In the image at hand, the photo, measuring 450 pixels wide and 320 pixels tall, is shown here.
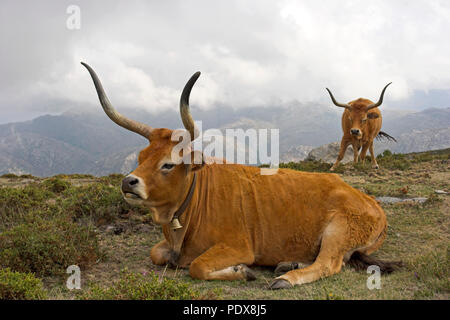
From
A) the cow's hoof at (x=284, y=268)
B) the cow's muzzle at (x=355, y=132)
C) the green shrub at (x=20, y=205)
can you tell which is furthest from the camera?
the cow's muzzle at (x=355, y=132)

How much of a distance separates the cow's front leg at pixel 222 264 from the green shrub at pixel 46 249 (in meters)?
1.92

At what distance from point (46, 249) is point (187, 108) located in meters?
3.11

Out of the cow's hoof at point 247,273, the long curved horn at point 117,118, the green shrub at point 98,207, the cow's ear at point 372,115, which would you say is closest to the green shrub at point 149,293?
the cow's hoof at point 247,273

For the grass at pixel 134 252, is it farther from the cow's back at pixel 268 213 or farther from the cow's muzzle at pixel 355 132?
the cow's muzzle at pixel 355 132

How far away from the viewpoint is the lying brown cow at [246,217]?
16.0ft

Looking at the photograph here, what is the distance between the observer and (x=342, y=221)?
5.28 m

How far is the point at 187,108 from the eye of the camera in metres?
4.69

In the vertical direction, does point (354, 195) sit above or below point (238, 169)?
below

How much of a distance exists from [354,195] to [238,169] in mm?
1884

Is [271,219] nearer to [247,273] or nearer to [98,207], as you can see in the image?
[247,273]

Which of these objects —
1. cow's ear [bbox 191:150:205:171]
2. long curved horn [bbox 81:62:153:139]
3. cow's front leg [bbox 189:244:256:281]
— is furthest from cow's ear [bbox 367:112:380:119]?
long curved horn [bbox 81:62:153:139]
